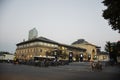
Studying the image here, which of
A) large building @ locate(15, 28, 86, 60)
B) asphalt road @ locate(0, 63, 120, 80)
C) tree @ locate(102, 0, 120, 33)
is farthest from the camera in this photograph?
large building @ locate(15, 28, 86, 60)

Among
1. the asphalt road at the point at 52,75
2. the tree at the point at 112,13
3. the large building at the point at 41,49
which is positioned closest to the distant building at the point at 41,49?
the large building at the point at 41,49

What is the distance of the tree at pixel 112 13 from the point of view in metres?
20.2

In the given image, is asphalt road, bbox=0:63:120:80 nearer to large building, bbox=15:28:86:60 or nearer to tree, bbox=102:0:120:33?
tree, bbox=102:0:120:33

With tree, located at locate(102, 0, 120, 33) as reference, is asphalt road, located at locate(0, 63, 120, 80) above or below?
below

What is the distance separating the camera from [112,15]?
855 inches

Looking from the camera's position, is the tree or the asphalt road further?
the tree

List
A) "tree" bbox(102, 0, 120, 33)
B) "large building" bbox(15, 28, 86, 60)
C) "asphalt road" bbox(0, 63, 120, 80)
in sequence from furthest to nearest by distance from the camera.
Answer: "large building" bbox(15, 28, 86, 60)
"tree" bbox(102, 0, 120, 33)
"asphalt road" bbox(0, 63, 120, 80)

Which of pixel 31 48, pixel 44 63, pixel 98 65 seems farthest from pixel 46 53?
pixel 98 65

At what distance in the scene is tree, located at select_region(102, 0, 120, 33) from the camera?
66.4ft

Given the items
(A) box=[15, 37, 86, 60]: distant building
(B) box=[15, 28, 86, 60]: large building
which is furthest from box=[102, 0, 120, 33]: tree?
(A) box=[15, 37, 86, 60]: distant building

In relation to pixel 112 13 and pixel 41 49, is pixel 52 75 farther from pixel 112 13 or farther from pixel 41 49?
pixel 41 49

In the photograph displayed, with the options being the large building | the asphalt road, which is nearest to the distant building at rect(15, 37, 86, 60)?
the large building

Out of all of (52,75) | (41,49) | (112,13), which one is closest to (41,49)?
(41,49)

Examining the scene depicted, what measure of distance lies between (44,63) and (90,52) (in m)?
71.2
